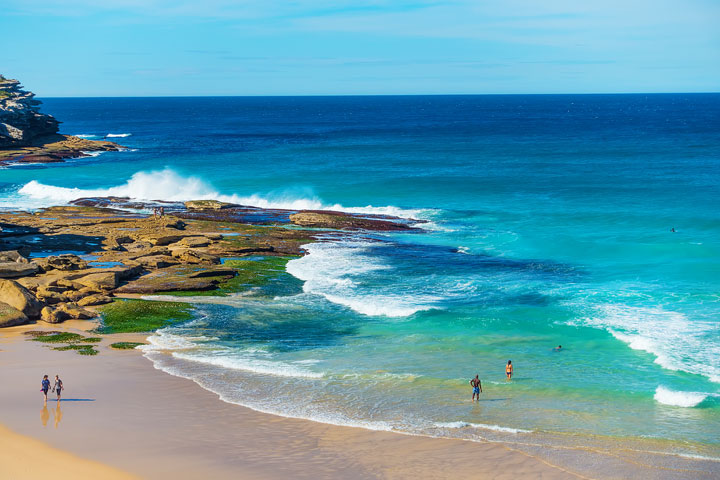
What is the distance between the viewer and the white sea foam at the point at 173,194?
70.6m

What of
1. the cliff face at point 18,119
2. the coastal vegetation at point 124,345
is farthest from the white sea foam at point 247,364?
the cliff face at point 18,119

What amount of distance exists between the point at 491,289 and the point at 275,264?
545 inches

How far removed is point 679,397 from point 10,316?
90.7ft

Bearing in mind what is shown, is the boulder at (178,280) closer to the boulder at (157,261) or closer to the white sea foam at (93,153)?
the boulder at (157,261)

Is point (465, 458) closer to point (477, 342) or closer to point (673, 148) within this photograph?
point (477, 342)

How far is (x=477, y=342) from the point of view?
103ft

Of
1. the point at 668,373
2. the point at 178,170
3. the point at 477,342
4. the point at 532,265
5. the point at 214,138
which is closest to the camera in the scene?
the point at 668,373

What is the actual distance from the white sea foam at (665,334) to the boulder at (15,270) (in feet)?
93.3

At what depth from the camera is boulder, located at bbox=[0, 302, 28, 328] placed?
31.7 m

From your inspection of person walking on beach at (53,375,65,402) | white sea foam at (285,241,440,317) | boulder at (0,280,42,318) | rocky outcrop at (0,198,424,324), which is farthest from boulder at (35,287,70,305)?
white sea foam at (285,241,440,317)

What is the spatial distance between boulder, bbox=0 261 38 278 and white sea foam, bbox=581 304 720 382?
28434 millimetres

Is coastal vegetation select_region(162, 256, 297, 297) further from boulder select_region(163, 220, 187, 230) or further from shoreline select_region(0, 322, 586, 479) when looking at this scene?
shoreline select_region(0, 322, 586, 479)

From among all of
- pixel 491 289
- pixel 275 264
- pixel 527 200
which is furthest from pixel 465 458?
pixel 527 200

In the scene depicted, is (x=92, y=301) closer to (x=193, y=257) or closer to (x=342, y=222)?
(x=193, y=257)
